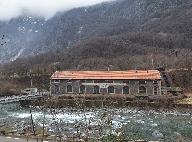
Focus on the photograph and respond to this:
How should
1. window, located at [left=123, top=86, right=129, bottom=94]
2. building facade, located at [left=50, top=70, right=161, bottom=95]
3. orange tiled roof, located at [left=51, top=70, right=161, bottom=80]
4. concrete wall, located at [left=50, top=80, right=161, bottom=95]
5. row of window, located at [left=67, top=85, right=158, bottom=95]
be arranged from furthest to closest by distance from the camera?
1. window, located at [left=123, top=86, right=129, bottom=94]
2. orange tiled roof, located at [left=51, top=70, right=161, bottom=80]
3. row of window, located at [left=67, top=85, right=158, bottom=95]
4. building facade, located at [left=50, top=70, right=161, bottom=95]
5. concrete wall, located at [left=50, top=80, right=161, bottom=95]

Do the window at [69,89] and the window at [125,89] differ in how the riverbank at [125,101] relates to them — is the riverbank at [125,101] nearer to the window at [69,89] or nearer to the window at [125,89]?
the window at [125,89]

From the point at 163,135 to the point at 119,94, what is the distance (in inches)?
1219

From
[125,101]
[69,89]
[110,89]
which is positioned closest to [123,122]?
[125,101]

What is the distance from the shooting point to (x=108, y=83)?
2682 inches

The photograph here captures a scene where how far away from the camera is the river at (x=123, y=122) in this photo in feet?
115

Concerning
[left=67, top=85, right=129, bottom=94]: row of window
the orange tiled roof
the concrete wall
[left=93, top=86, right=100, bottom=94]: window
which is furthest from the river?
[left=93, top=86, right=100, bottom=94]: window

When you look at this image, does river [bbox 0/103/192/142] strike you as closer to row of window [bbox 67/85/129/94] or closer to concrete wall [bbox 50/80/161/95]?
concrete wall [bbox 50/80/161/95]

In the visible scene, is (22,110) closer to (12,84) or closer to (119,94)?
(119,94)

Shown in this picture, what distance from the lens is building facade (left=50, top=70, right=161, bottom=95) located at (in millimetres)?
66062

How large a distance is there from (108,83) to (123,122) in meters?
23.5

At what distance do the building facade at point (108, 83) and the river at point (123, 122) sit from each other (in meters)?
7.30

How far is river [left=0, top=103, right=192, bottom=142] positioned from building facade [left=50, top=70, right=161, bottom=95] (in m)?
7.30

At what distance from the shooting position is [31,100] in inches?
2657

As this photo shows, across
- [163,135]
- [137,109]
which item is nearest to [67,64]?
[137,109]
